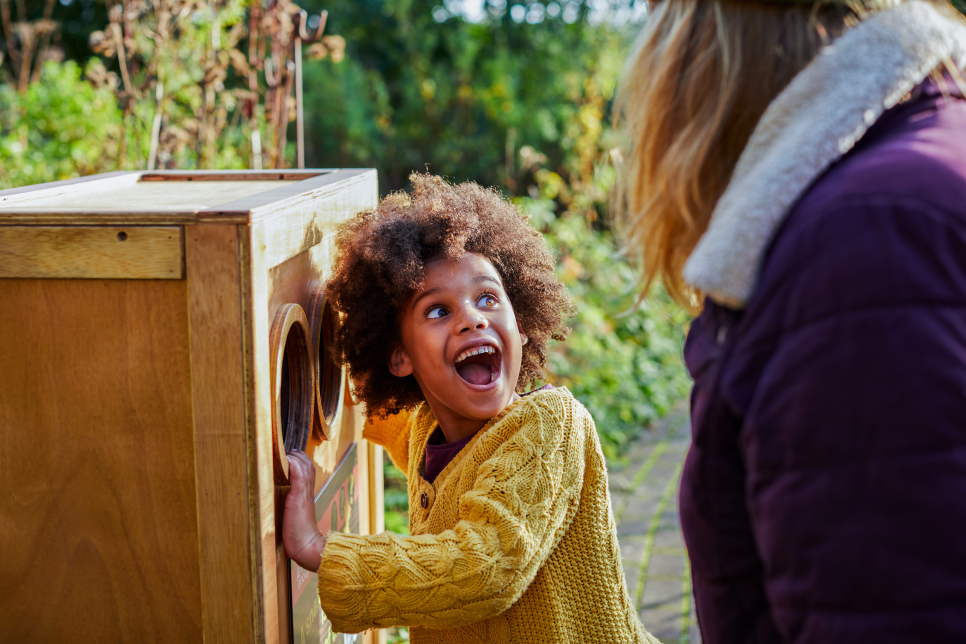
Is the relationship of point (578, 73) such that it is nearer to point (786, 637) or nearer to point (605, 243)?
point (605, 243)

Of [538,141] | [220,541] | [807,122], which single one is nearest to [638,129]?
[807,122]

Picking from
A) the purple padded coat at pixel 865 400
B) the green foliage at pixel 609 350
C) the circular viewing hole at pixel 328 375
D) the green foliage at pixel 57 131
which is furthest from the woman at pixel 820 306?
the green foliage at pixel 57 131

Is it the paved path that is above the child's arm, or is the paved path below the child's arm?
below

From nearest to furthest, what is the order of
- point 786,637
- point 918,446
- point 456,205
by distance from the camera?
point 918,446 → point 786,637 → point 456,205

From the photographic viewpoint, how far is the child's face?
1.79 metres

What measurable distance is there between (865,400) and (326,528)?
133 cm

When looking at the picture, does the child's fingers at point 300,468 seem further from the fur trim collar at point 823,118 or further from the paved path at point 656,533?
the paved path at point 656,533

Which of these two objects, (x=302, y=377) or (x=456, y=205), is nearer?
(x=302, y=377)

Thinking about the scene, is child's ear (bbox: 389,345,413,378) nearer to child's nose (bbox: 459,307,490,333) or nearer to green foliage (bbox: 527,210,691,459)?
child's nose (bbox: 459,307,490,333)

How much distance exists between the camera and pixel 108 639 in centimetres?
148

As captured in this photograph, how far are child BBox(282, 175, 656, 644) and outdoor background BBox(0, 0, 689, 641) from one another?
32 centimetres

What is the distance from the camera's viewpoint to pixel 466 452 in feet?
5.83

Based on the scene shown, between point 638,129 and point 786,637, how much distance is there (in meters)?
0.70

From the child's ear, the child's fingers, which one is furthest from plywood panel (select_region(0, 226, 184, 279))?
the child's ear
